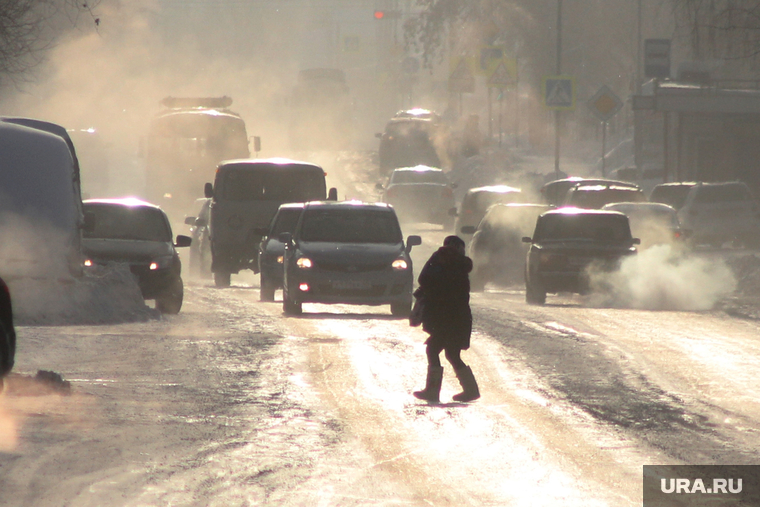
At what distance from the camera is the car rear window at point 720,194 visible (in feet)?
117

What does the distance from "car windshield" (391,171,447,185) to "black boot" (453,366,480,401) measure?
30575 millimetres

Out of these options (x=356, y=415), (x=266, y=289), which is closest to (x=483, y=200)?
(x=266, y=289)

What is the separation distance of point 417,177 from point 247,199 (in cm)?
1810

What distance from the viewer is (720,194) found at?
35.6 meters

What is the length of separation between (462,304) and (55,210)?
6737 mm

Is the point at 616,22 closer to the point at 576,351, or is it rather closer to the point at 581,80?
the point at 581,80

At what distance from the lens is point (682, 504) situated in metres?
7.99

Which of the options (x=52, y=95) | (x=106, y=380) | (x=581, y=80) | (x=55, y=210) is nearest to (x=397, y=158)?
(x=581, y=80)

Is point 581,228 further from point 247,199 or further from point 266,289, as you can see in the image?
point 247,199

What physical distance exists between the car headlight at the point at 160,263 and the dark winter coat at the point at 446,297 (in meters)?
8.19

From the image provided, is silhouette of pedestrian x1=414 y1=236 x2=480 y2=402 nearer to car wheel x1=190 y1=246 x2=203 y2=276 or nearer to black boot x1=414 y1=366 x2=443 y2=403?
black boot x1=414 y1=366 x2=443 y2=403

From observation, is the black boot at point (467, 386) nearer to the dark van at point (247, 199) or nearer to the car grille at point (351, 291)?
the car grille at point (351, 291)

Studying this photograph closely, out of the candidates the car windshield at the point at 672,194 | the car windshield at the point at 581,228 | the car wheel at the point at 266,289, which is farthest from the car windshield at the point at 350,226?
the car windshield at the point at 672,194

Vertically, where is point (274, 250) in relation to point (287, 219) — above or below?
below
